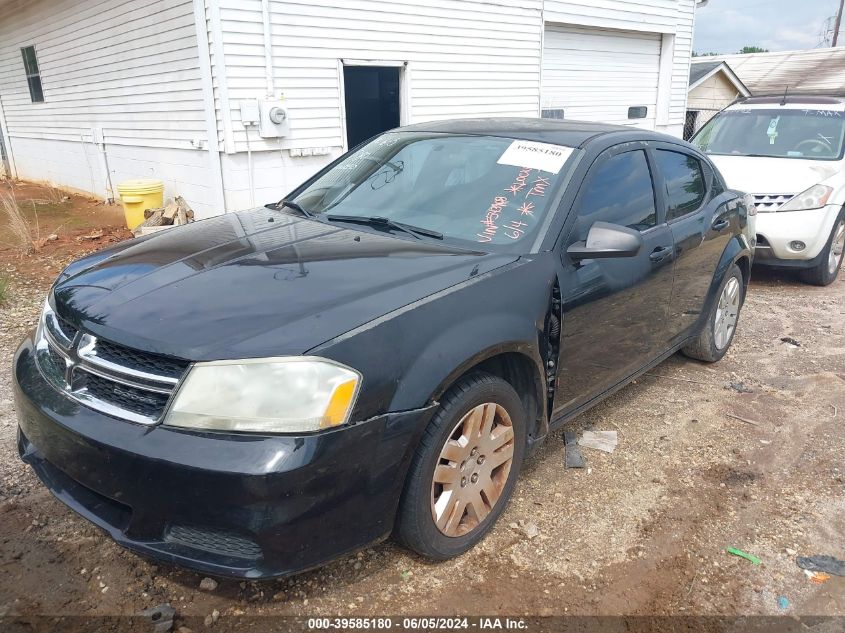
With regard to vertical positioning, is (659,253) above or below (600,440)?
above

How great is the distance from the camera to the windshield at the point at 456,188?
120 inches

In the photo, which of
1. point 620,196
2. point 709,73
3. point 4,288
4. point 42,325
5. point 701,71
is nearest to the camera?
point 42,325

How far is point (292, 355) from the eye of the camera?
2102 millimetres

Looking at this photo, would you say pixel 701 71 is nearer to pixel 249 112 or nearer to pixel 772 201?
pixel 772 201

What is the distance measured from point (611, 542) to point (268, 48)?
289 inches

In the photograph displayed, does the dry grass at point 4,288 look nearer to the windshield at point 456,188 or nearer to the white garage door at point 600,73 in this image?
the windshield at point 456,188

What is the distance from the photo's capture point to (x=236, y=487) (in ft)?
6.56

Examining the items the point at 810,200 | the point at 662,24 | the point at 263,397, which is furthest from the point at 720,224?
the point at 662,24

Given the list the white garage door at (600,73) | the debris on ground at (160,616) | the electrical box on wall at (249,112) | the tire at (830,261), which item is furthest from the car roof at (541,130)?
the white garage door at (600,73)

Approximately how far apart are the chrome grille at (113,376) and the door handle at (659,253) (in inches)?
101

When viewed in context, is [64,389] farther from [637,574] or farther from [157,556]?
[637,574]

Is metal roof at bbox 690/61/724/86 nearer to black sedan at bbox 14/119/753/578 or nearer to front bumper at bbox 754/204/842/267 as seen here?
front bumper at bbox 754/204/842/267

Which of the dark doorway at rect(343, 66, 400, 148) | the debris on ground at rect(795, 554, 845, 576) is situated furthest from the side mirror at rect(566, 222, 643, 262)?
the dark doorway at rect(343, 66, 400, 148)

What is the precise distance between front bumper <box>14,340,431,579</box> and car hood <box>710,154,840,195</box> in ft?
19.8
